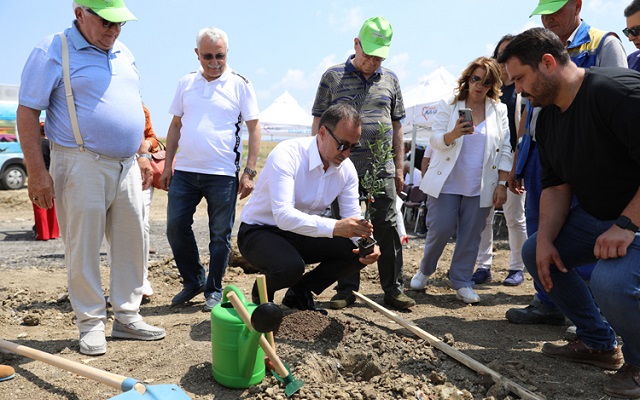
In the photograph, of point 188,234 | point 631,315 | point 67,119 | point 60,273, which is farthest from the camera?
→ point 60,273

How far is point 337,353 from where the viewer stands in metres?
3.41

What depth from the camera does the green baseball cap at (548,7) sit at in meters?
3.85

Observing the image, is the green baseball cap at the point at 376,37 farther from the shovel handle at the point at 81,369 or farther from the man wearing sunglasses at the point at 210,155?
the shovel handle at the point at 81,369

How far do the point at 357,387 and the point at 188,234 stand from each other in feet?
7.16

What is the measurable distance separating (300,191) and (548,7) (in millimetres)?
2141

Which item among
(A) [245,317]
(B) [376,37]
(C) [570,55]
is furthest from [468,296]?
(A) [245,317]

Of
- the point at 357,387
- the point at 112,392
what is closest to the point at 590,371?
the point at 357,387

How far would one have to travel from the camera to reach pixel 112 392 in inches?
115

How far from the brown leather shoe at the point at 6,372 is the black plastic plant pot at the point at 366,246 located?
2.20 metres

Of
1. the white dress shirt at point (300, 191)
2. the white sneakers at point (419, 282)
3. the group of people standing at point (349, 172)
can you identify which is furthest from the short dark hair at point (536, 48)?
the white sneakers at point (419, 282)

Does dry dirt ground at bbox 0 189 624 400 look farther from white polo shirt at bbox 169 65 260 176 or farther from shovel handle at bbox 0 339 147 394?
white polo shirt at bbox 169 65 260 176

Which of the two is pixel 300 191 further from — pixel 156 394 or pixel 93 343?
pixel 156 394

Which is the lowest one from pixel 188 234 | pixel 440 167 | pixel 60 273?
pixel 60 273

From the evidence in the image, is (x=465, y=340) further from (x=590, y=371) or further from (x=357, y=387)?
(x=357, y=387)
